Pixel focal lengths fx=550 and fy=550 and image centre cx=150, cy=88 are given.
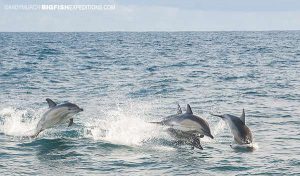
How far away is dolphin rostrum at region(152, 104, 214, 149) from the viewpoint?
1330cm

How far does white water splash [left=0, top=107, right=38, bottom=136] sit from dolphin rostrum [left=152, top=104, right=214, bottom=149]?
4454 millimetres

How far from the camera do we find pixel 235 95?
982 inches

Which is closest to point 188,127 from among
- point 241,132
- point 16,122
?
point 241,132

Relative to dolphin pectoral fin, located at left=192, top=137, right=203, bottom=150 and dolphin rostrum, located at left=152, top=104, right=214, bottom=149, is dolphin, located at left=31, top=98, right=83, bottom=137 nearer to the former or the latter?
dolphin rostrum, located at left=152, top=104, right=214, bottom=149

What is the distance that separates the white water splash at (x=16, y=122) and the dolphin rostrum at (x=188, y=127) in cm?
445

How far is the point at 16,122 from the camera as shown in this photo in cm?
1780

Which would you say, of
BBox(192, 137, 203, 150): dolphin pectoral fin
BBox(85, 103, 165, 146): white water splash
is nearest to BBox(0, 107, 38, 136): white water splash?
BBox(85, 103, 165, 146): white water splash

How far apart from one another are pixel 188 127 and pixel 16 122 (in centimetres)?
681

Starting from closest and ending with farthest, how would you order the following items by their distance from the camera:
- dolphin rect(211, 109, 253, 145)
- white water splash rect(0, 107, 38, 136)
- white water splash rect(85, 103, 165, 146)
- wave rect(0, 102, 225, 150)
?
dolphin rect(211, 109, 253, 145), wave rect(0, 102, 225, 150), white water splash rect(85, 103, 165, 146), white water splash rect(0, 107, 38, 136)

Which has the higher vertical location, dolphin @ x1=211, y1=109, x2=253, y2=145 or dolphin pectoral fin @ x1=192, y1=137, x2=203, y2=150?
dolphin @ x1=211, y1=109, x2=253, y2=145

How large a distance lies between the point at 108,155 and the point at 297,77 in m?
22.0

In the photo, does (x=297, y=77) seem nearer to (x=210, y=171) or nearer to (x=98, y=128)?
(x=98, y=128)

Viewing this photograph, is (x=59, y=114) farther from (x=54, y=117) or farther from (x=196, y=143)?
(x=196, y=143)

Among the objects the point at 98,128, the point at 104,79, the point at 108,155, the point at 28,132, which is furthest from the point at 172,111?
the point at 104,79
